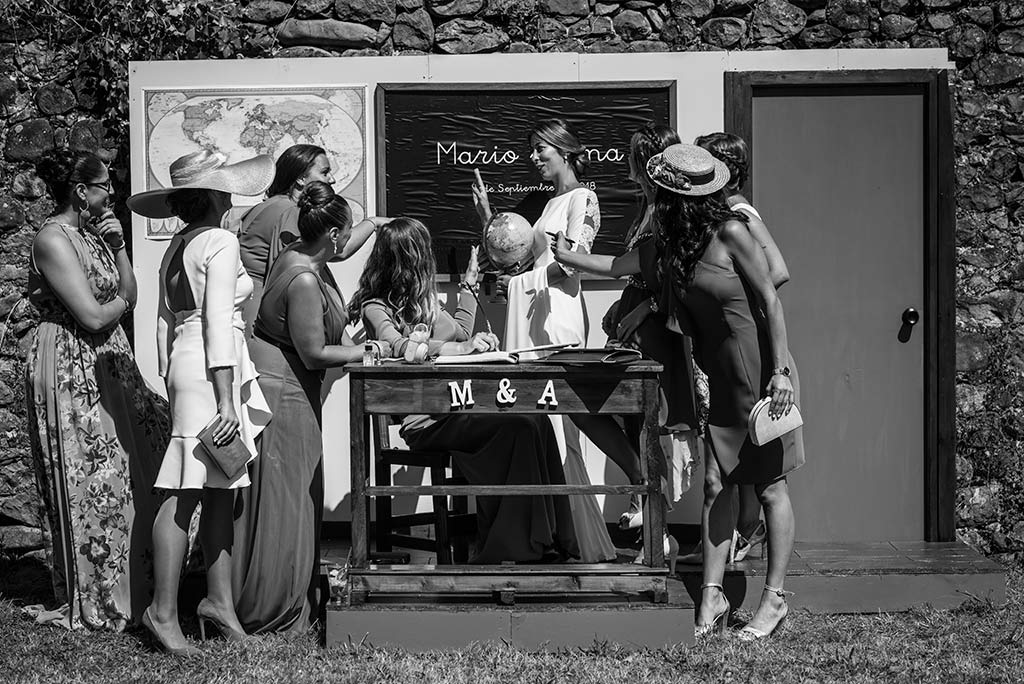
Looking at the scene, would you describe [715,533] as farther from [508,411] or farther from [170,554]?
[170,554]

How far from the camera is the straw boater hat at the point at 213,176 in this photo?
14.2 feet

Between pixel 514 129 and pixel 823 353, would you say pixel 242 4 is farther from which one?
pixel 823 353

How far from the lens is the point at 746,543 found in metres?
5.20

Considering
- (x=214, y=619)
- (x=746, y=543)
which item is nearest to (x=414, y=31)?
(x=746, y=543)

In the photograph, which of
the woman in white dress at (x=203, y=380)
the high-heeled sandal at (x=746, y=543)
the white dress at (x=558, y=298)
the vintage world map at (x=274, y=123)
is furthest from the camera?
the vintage world map at (x=274, y=123)

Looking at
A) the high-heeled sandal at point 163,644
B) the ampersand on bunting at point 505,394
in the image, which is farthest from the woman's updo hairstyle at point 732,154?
the high-heeled sandal at point 163,644

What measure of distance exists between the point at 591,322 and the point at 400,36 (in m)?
1.80

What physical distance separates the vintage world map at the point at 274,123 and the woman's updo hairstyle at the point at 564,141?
0.94 meters

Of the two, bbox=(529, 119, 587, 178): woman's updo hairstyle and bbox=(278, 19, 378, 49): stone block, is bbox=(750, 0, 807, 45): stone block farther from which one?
bbox=(278, 19, 378, 49): stone block

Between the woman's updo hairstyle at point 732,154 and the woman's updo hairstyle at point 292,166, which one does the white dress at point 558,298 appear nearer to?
the woman's updo hairstyle at point 732,154

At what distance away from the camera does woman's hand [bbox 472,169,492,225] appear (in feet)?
19.0

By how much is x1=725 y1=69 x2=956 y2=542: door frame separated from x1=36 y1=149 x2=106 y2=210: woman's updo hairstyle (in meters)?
2.94

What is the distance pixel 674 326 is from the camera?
4754 mm

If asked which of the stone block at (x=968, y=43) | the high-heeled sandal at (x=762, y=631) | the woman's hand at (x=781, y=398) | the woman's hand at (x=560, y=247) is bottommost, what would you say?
the high-heeled sandal at (x=762, y=631)
